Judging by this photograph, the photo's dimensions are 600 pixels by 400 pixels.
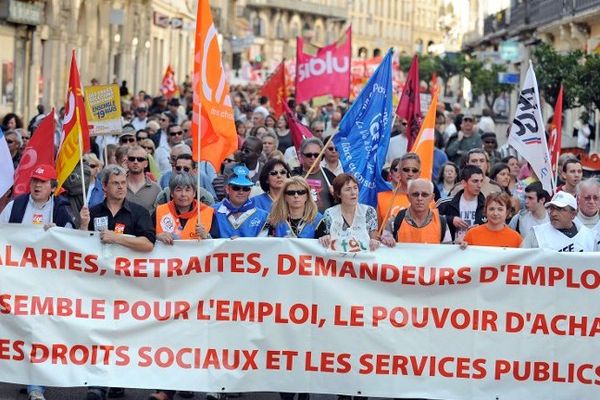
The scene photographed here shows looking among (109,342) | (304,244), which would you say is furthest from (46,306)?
(304,244)

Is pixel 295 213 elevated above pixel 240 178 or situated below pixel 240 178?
below

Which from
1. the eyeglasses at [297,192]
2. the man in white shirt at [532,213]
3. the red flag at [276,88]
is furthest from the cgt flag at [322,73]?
the eyeglasses at [297,192]

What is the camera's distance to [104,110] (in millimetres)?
16078

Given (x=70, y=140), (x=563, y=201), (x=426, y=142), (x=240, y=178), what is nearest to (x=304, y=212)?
(x=240, y=178)

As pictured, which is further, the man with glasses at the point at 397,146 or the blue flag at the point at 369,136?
the man with glasses at the point at 397,146

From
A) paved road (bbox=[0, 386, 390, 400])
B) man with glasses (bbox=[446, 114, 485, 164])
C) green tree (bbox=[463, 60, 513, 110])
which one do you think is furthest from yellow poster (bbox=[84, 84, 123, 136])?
green tree (bbox=[463, 60, 513, 110])

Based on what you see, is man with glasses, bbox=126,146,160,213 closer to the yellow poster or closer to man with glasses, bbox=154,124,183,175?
the yellow poster

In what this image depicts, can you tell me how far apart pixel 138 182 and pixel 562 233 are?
149 inches

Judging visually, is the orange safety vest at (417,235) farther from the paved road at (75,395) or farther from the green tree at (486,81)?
the green tree at (486,81)

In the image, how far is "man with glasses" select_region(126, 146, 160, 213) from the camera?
12086 millimetres

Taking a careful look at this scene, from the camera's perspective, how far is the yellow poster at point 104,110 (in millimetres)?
15953

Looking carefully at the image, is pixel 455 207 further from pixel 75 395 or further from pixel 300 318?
pixel 75 395

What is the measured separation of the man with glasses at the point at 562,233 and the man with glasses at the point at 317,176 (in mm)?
2567

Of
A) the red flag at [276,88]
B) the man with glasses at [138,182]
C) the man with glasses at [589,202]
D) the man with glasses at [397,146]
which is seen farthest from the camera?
the red flag at [276,88]
